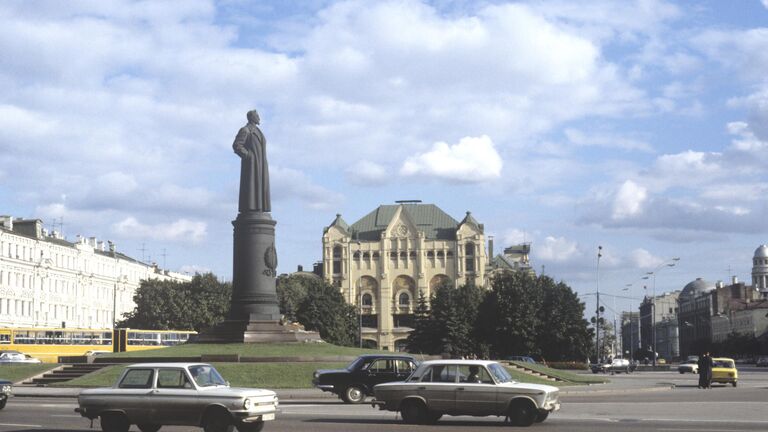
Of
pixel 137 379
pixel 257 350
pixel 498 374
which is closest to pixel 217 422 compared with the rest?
pixel 137 379

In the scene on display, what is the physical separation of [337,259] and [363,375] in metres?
120

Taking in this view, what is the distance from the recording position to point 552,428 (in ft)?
72.1

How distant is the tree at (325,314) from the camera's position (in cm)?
10519

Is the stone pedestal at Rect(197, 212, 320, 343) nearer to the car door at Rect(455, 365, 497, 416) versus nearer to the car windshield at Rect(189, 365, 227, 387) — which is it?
the car door at Rect(455, 365, 497, 416)

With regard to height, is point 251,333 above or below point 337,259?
below

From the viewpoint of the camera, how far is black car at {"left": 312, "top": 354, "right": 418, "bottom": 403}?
31.1 meters

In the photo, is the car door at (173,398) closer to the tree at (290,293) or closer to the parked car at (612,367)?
the parked car at (612,367)

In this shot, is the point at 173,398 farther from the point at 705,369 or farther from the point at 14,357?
the point at 14,357

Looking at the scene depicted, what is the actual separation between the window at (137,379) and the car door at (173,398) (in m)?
0.26

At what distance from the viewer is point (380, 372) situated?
102 ft

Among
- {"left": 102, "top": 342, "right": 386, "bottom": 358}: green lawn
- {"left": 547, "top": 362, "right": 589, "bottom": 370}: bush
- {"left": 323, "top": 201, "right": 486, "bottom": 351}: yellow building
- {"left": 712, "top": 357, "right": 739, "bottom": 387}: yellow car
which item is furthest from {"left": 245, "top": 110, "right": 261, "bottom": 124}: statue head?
{"left": 323, "top": 201, "right": 486, "bottom": 351}: yellow building

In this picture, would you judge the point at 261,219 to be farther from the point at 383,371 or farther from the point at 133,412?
the point at 133,412

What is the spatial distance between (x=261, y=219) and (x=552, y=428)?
28937mm

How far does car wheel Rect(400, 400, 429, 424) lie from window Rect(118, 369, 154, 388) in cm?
649
